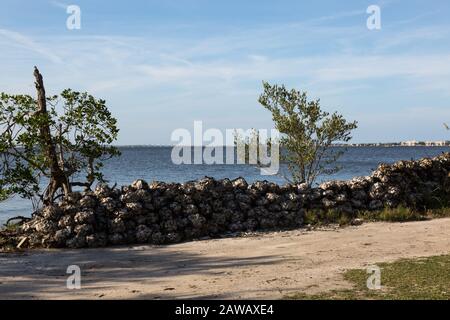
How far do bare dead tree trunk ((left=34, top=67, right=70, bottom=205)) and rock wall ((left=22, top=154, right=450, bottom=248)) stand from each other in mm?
2687

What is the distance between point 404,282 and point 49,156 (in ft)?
44.1

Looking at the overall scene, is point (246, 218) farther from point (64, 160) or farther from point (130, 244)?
point (64, 160)

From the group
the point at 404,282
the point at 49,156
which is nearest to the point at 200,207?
the point at 49,156

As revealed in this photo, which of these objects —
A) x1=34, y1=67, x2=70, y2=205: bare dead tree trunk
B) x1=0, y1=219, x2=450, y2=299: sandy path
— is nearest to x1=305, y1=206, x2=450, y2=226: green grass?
x1=0, y1=219, x2=450, y2=299: sandy path

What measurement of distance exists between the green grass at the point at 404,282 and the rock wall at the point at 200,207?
637 centimetres

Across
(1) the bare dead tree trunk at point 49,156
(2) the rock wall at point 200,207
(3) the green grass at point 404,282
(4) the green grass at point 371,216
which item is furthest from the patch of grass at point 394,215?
(1) the bare dead tree trunk at point 49,156

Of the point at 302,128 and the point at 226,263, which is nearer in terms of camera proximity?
the point at 226,263

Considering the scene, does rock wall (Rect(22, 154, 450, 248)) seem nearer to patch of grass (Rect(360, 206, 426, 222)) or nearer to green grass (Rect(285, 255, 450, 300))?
patch of grass (Rect(360, 206, 426, 222))

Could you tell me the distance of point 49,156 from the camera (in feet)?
64.5

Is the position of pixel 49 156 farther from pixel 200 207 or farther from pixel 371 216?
pixel 371 216

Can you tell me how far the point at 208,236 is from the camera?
57.9 ft

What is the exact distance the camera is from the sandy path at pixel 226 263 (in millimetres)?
10992

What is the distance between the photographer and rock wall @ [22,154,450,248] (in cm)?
1670

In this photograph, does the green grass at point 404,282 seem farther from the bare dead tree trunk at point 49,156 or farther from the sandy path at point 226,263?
the bare dead tree trunk at point 49,156
